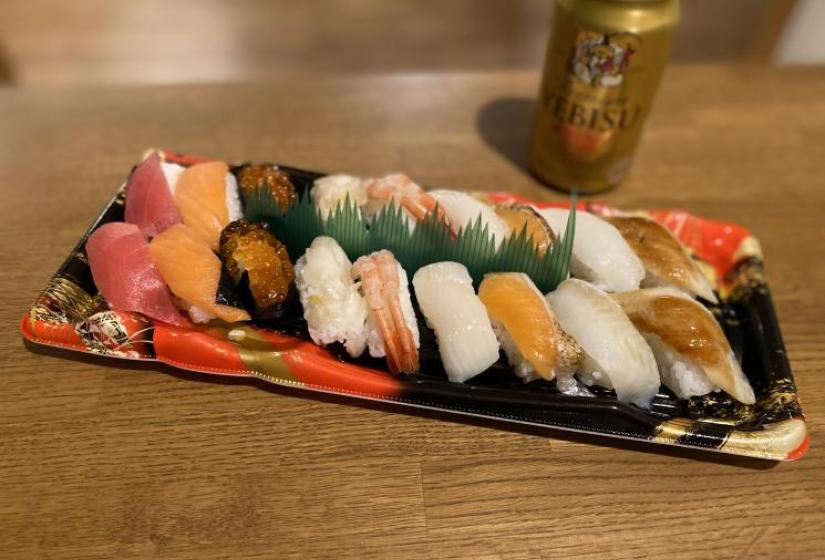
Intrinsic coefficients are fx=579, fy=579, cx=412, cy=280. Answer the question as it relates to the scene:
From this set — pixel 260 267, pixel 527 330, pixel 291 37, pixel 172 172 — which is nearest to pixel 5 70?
pixel 291 37

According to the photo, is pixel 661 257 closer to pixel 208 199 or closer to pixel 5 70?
pixel 208 199

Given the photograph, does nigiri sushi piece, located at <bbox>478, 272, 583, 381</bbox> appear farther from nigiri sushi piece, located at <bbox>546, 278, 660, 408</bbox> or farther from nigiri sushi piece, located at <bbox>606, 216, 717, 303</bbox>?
nigiri sushi piece, located at <bbox>606, 216, 717, 303</bbox>

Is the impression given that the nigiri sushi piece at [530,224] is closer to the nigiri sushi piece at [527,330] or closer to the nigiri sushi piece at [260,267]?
the nigiri sushi piece at [527,330]

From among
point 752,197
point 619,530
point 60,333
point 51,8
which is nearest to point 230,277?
point 60,333

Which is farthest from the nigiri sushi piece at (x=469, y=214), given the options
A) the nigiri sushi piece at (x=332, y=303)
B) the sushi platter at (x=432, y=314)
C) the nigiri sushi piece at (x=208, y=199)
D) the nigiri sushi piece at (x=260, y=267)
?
the nigiri sushi piece at (x=208, y=199)

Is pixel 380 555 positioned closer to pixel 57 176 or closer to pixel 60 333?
pixel 60 333

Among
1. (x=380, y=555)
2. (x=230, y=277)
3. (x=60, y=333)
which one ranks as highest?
(x=230, y=277)
